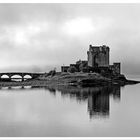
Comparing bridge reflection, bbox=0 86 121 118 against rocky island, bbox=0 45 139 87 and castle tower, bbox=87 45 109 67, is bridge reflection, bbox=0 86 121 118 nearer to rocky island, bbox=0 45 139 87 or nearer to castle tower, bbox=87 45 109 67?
rocky island, bbox=0 45 139 87

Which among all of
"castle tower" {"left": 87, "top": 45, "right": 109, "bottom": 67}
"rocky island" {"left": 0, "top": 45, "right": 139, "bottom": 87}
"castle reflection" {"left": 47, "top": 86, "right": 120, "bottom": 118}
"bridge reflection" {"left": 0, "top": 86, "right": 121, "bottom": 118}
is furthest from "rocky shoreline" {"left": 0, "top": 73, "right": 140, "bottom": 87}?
"castle reflection" {"left": 47, "top": 86, "right": 120, "bottom": 118}

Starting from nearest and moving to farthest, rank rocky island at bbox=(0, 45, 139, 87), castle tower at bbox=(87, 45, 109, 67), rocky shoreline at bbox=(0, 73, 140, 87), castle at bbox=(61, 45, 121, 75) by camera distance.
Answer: rocky shoreline at bbox=(0, 73, 140, 87) < rocky island at bbox=(0, 45, 139, 87) < castle at bbox=(61, 45, 121, 75) < castle tower at bbox=(87, 45, 109, 67)

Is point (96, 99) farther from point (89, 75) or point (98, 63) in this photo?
point (98, 63)

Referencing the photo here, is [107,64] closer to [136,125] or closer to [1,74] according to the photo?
[1,74]

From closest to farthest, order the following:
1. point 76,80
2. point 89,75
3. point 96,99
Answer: point 96,99 → point 76,80 → point 89,75

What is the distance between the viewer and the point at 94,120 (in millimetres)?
35219

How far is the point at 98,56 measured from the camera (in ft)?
575

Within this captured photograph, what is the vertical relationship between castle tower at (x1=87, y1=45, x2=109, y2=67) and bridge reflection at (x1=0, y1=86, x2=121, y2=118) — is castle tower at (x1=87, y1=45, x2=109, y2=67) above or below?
above

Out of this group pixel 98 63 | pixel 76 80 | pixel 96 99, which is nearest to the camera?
pixel 96 99

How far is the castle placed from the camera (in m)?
164

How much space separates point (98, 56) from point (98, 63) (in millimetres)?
4597

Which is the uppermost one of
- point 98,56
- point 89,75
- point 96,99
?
point 98,56

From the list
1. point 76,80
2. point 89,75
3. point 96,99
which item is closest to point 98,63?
point 89,75

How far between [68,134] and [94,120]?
7.94 metres
